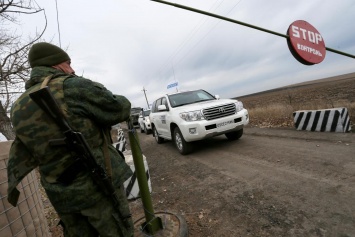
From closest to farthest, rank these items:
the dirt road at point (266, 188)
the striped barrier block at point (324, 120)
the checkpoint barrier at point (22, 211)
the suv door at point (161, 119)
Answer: the checkpoint barrier at point (22, 211) < the dirt road at point (266, 188) < the striped barrier block at point (324, 120) < the suv door at point (161, 119)

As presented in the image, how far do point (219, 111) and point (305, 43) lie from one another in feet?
11.9

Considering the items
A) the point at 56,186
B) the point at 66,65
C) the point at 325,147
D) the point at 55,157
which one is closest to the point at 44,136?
the point at 55,157

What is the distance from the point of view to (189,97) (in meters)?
7.35

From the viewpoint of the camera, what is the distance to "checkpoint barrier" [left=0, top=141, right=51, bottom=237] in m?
2.07

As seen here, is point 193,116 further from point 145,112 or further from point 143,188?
point 145,112

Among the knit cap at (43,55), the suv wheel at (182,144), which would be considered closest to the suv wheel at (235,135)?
the suv wheel at (182,144)

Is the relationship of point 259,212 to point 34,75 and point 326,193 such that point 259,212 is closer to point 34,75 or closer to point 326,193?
point 326,193

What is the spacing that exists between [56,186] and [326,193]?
127 inches

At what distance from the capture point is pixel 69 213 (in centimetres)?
163

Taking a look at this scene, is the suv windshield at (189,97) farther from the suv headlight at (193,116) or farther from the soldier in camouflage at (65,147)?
the soldier in camouflage at (65,147)

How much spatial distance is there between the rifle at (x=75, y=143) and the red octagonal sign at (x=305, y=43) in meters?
2.22

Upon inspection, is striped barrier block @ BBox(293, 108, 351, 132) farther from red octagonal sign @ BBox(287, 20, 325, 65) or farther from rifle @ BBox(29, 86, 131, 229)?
rifle @ BBox(29, 86, 131, 229)

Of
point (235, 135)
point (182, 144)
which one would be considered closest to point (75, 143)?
point (182, 144)

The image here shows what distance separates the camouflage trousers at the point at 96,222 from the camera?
5.29 ft
